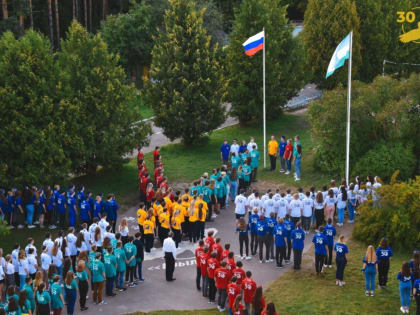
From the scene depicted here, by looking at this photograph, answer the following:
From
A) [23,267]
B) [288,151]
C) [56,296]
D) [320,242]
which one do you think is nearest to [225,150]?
[288,151]

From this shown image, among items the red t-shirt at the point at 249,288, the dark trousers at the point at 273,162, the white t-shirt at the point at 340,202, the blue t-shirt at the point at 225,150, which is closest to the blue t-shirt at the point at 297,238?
the red t-shirt at the point at 249,288

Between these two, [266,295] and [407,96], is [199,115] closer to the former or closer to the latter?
[407,96]

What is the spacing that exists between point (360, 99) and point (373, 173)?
3.41 metres

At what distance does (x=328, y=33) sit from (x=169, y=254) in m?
25.3

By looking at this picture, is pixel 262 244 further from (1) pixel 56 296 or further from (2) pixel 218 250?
(1) pixel 56 296

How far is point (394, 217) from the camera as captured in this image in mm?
19562

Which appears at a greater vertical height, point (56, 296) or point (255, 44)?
point (255, 44)

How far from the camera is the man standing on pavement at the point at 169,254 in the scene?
692 inches

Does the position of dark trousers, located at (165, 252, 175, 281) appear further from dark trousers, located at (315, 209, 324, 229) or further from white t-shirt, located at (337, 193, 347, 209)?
white t-shirt, located at (337, 193, 347, 209)

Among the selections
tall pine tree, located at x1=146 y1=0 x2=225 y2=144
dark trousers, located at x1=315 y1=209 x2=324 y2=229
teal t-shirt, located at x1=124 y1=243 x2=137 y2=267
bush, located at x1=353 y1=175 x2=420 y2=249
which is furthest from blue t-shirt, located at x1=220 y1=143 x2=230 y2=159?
teal t-shirt, located at x1=124 y1=243 x2=137 y2=267

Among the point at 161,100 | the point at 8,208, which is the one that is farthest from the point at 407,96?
the point at 8,208

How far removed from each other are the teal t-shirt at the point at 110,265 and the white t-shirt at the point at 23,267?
2.33m

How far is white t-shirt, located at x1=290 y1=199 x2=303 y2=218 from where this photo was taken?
67.9ft

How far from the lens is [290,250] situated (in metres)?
18.9
